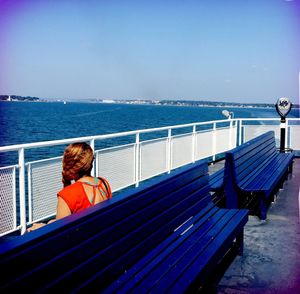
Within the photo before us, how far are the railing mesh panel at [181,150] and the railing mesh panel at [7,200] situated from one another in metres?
4.62

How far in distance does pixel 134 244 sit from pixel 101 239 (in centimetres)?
49

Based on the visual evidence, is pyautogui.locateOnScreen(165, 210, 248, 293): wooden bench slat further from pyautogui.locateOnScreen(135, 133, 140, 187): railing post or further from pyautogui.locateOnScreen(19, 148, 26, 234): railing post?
pyautogui.locateOnScreen(135, 133, 140, 187): railing post

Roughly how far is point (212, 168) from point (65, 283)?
8.39 meters

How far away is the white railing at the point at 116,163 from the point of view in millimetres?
4574

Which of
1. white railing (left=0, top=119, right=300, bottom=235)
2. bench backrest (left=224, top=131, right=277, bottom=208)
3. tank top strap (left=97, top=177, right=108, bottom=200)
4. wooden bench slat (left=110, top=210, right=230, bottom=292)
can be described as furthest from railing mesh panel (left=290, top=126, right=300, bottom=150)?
tank top strap (left=97, top=177, right=108, bottom=200)

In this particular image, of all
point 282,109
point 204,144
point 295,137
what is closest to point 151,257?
point 204,144

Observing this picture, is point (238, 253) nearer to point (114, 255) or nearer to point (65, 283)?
point (114, 255)

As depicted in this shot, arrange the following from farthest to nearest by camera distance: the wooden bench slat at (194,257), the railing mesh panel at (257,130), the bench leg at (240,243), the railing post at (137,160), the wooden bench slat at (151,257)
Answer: the railing mesh panel at (257,130), the railing post at (137,160), the bench leg at (240,243), the wooden bench slat at (194,257), the wooden bench slat at (151,257)

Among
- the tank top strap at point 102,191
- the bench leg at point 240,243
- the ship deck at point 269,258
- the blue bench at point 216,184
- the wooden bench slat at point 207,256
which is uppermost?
the tank top strap at point 102,191

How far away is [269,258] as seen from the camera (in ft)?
13.5

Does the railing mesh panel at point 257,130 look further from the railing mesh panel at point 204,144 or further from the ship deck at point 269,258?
the ship deck at point 269,258

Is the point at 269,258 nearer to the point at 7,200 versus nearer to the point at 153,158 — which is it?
the point at 7,200

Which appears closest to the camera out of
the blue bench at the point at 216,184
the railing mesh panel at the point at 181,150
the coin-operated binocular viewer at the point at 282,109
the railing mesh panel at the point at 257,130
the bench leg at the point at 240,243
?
the bench leg at the point at 240,243

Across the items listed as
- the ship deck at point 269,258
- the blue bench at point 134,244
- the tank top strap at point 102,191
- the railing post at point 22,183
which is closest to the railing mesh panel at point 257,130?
the ship deck at point 269,258
